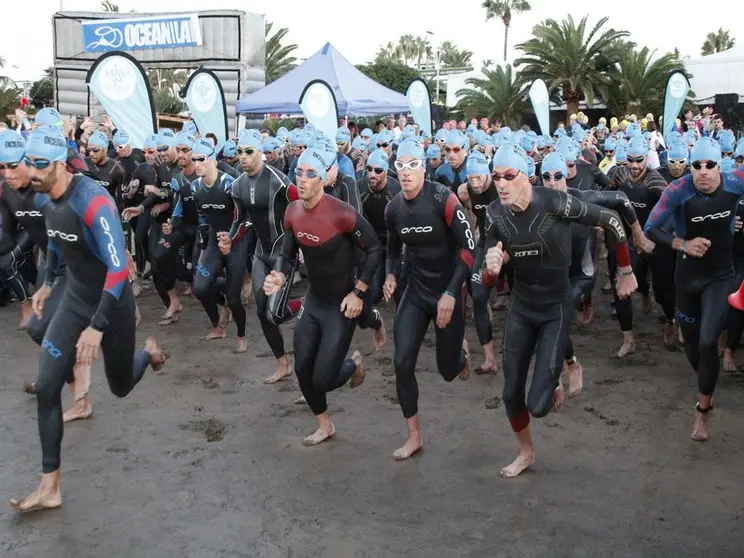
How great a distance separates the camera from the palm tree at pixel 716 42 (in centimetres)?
7538

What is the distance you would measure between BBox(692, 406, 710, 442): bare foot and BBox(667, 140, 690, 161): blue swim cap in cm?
323

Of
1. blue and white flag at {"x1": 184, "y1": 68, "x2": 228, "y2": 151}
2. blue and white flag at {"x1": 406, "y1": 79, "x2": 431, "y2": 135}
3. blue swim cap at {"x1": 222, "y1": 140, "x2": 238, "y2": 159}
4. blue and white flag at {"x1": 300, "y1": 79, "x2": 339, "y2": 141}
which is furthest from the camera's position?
blue and white flag at {"x1": 406, "y1": 79, "x2": 431, "y2": 135}

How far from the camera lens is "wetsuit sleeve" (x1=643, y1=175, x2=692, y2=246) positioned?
5934 mm

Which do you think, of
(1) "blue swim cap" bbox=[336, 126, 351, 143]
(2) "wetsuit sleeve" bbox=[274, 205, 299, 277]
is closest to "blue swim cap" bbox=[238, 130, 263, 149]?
(2) "wetsuit sleeve" bbox=[274, 205, 299, 277]

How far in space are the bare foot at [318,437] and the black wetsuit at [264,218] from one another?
5.08 feet

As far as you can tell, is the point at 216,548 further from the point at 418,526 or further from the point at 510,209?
the point at 510,209

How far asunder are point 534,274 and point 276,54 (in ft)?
127

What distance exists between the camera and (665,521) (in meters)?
4.48

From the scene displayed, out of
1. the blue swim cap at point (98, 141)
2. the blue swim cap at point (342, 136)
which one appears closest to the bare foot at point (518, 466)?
the blue swim cap at point (98, 141)

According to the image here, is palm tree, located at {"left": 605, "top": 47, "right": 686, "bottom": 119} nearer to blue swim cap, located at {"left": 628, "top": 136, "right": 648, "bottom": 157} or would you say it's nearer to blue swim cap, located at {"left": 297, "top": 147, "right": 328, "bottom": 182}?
blue swim cap, located at {"left": 628, "top": 136, "right": 648, "bottom": 157}

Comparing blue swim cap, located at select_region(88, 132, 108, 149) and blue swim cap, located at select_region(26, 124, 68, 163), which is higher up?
blue swim cap, located at select_region(88, 132, 108, 149)

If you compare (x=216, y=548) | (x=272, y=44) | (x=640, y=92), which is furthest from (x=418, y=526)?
(x=272, y=44)

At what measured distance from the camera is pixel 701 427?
5.77 metres

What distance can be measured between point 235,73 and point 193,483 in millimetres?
20042
